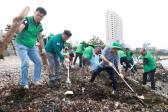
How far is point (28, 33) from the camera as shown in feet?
32.4

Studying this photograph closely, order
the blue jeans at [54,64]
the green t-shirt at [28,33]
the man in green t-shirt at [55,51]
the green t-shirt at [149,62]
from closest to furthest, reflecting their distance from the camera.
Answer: the green t-shirt at [28,33]
the man in green t-shirt at [55,51]
the blue jeans at [54,64]
the green t-shirt at [149,62]

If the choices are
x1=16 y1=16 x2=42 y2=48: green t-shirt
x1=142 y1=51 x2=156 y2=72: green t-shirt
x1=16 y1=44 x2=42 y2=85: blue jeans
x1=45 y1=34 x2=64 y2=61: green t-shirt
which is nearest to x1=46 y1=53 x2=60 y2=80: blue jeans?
x1=45 y1=34 x2=64 y2=61: green t-shirt

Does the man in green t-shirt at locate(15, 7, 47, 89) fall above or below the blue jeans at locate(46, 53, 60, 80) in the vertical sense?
above

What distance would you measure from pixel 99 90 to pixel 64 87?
3.58ft

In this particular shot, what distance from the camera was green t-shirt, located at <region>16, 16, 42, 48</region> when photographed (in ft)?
32.1

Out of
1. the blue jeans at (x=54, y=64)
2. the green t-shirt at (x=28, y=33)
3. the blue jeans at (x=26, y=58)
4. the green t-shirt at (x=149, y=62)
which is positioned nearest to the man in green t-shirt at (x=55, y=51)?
the blue jeans at (x=54, y=64)

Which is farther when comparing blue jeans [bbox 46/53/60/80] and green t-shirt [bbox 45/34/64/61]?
blue jeans [bbox 46/53/60/80]

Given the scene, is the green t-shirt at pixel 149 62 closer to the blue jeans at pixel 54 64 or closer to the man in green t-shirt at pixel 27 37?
the blue jeans at pixel 54 64

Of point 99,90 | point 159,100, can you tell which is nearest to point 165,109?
Result: point 159,100

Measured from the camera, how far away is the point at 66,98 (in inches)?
394

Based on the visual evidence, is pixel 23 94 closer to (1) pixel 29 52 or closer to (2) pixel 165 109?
(1) pixel 29 52

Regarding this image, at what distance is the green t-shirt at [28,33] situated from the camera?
9773 mm

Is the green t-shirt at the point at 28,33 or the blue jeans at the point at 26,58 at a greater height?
the green t-shirt at the point at 28,33

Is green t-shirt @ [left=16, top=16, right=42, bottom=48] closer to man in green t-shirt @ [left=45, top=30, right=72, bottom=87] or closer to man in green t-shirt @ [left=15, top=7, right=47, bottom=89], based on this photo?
man in green t-shirt @ [left=15, top=7, right=47, bottom=89]
